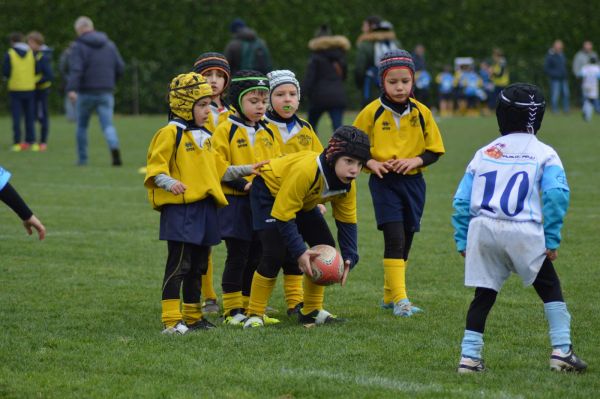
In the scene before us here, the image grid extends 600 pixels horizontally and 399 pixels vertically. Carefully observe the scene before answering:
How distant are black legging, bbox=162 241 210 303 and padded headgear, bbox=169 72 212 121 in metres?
0.87

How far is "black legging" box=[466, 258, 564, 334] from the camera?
6.00 metres

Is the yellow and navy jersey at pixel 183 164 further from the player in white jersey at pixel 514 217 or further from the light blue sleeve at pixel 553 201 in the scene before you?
the light blue sleeve at pixel 553 201

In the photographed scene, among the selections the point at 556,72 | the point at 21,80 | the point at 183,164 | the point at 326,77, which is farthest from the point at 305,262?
the point at 556,72

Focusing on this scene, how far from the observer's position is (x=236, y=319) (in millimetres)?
7695

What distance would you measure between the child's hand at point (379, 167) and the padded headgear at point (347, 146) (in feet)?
3.62

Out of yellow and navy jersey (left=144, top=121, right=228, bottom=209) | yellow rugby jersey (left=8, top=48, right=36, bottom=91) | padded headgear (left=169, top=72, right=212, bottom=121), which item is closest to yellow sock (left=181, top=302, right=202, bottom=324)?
yellow and navy jersey (left=144, top=121, right=228, bottom=209)

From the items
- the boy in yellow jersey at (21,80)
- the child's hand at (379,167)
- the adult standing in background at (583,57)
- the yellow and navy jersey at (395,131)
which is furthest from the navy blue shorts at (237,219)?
the adult standing in background at (583,57)

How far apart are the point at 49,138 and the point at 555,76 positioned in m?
17.1

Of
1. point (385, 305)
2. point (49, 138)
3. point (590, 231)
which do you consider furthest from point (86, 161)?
point (385, 305)

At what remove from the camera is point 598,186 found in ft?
51.8

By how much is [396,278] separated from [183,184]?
6.24 ft

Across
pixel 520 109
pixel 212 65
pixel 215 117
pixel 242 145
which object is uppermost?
pixel 212 65

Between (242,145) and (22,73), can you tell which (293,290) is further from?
(22,73)

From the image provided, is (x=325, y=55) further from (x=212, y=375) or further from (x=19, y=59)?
(x=212, y=375)
